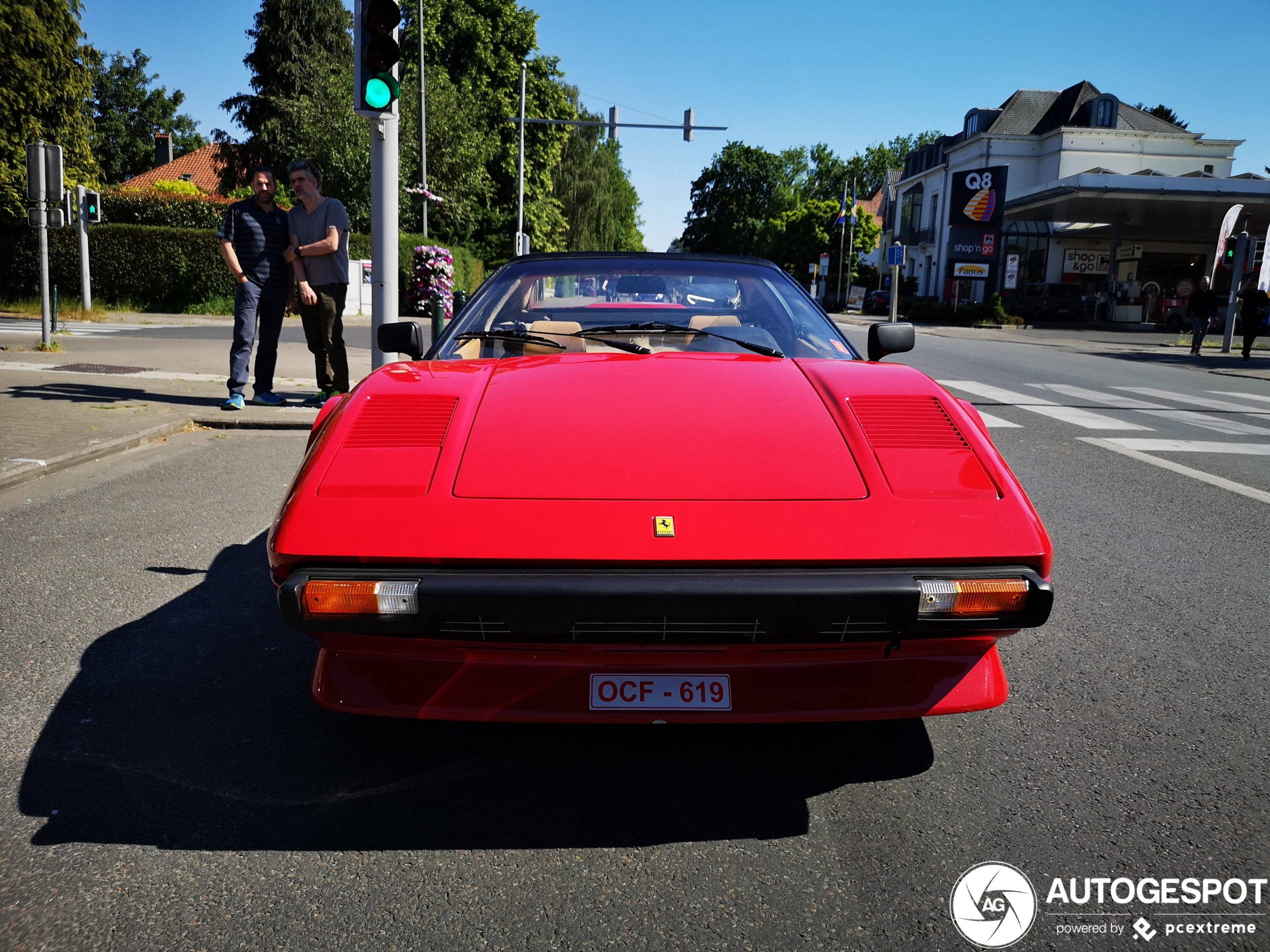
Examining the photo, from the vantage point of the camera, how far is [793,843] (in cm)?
220

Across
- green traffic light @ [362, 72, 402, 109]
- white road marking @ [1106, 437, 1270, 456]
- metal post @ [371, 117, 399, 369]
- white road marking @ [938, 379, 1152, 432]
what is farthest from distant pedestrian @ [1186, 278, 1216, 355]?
green traffic light @ [362, 72, 402, 109]

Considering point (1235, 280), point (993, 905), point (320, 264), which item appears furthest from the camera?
point (1235, 280)

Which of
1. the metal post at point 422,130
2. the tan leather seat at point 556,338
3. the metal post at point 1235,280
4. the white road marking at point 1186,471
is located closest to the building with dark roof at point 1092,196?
the metal post at point 1235,280

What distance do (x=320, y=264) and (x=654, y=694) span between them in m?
6.99

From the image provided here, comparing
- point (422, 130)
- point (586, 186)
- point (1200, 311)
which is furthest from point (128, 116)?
point (1200, 311)

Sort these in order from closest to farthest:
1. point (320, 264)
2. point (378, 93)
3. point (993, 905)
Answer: point (993, 905)
point (378, 93)
point (320, 264)

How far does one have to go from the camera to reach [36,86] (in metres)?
22.6

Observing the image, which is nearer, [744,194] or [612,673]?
[612,673]

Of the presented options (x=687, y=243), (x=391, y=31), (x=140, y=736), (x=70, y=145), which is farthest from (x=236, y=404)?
(x=687, y=243)

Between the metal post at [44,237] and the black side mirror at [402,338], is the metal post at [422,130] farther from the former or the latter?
the black side mirror at [402,338]

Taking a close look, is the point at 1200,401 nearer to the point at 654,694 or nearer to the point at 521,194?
the point at 654,694

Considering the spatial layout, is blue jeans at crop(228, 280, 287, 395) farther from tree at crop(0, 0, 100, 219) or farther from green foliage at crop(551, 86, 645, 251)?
green foliage at crop(551, 86, 645, 251)

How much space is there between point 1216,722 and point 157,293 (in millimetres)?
25316

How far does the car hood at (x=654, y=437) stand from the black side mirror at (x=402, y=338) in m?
0.64
